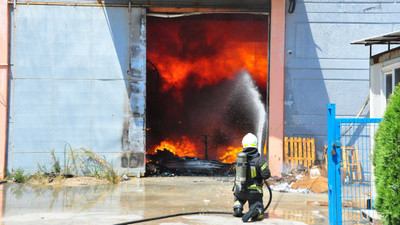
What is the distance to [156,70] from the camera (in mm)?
17000

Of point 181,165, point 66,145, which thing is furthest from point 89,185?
point 181,165

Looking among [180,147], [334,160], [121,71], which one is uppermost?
[121,71]

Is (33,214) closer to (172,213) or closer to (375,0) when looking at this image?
(172,213)

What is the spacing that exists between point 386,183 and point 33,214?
5.47 meters

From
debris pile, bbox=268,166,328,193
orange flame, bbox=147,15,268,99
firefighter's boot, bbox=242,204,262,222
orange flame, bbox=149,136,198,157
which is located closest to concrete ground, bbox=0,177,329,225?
firefighter's boot, bbox=242,204,262,222

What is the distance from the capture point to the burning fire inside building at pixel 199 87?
16.2 meters

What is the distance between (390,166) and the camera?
489cm

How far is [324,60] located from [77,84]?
654 cm

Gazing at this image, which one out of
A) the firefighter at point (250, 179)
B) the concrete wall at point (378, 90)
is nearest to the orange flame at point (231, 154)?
the concrete wall at point (378, 90)

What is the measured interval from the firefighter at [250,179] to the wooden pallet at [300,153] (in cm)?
512

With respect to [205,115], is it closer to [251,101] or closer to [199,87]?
[199,87]

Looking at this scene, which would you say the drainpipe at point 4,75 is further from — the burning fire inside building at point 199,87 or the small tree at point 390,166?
the small tree at point 390,166

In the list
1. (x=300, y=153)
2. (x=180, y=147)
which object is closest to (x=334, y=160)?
(x=300, y=153)

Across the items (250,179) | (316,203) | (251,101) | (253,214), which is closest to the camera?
(253,214)
